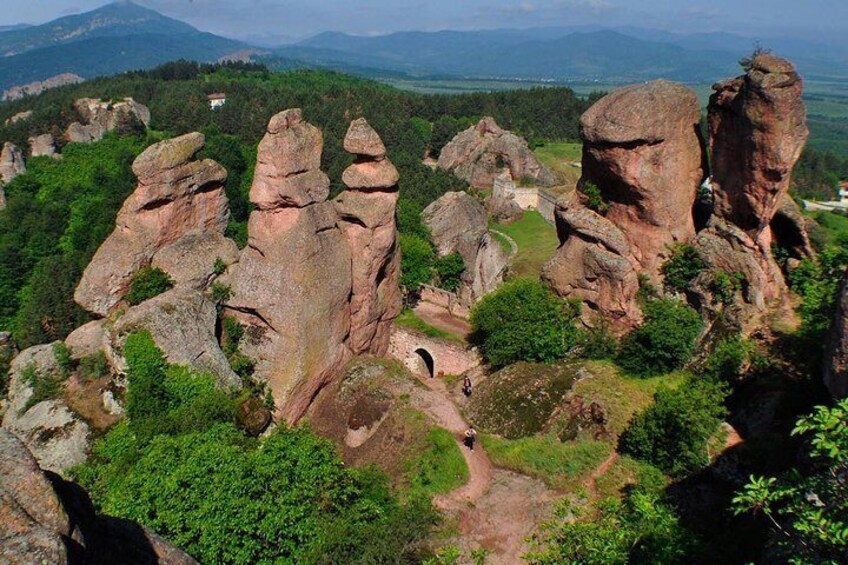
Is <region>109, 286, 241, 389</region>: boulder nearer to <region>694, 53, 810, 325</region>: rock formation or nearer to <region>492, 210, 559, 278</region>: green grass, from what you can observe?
<region>694, 53, 810, 325</region>: rock formation

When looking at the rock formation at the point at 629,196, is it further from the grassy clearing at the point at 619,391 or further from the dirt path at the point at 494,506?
the dirt path at the point at 494,506

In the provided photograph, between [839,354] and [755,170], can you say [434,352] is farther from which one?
[839,354]

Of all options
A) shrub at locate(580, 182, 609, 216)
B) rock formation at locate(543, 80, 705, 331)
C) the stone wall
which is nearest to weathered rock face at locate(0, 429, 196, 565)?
rock formation at locate(543, 80, 705, 331)

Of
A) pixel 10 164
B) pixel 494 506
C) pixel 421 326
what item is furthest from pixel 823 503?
pixel 10 164

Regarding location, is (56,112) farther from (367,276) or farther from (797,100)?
(797,100)

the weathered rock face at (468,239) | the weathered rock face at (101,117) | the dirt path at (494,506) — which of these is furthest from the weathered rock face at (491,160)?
the dirt path at (494,506)
